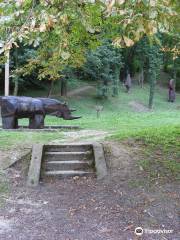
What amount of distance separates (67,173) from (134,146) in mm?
1879

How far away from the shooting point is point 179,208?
19.6ft

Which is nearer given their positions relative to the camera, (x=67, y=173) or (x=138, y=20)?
(x=138, y=20)

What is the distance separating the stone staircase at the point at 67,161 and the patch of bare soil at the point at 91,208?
25cm

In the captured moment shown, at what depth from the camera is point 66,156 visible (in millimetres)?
7891

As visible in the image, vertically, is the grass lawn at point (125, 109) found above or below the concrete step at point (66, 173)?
below

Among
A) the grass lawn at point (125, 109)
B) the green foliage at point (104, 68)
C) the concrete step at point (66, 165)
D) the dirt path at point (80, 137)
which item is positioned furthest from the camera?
the green foliage at point (104, 68)

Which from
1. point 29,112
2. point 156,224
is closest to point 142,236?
point 156,224

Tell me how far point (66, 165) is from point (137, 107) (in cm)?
2181

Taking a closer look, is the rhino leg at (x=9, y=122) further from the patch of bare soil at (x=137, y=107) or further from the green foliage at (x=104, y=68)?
the patch of bare soil at (x=137, y=107)

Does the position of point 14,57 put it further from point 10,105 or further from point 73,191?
point 73,191

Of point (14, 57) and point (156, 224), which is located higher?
point (14, 57)

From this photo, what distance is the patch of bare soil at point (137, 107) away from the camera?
28.1 m
